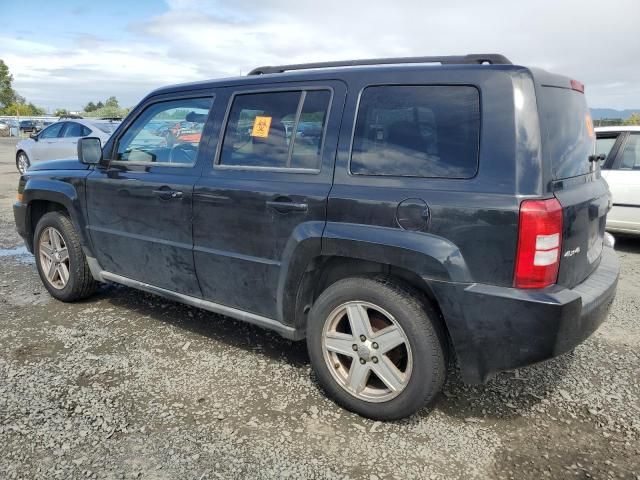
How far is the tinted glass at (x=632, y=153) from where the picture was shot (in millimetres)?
6492

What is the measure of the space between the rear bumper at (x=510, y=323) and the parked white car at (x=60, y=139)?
10819 millimetres

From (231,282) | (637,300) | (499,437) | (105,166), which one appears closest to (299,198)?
(231,282)

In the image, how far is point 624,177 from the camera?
649cm

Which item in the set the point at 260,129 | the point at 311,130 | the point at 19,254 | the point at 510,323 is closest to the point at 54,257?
the point at 19,254

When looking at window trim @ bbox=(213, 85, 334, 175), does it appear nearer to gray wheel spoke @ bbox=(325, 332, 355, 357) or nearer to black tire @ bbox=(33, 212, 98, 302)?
gray wheel spoke @ bbox=(325, 332, 355, 357)

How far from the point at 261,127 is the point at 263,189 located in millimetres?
429

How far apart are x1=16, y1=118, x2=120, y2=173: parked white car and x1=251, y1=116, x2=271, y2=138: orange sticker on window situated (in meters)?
9.39

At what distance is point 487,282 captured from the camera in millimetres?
2436

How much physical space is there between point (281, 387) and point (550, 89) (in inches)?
88.3

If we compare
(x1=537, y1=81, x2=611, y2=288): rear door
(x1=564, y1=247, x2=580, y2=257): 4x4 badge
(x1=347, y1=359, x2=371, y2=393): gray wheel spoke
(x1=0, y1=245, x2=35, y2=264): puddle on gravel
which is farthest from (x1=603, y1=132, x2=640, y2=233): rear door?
(x1=0, y1=245, x2=35, y2=264): puddle on gravel

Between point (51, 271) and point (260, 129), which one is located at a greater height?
point (260, 129)

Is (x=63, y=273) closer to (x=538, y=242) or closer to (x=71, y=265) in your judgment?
(x=71, y=265)

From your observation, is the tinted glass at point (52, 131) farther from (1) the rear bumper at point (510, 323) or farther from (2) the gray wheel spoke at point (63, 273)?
(1) the rear bumper at point (510, 323)

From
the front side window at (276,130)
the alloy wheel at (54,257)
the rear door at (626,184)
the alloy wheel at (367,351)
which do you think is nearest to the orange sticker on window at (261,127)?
the front side window at (276,130)
